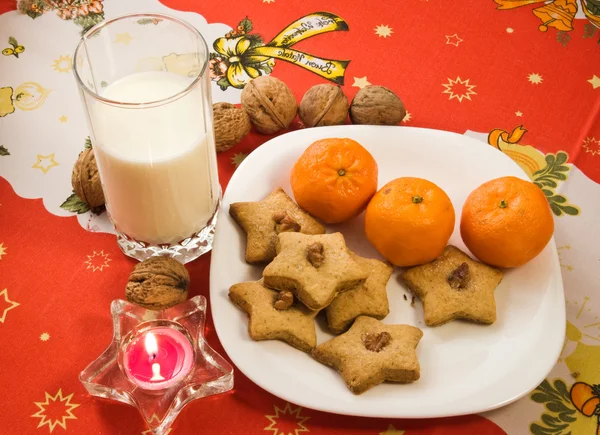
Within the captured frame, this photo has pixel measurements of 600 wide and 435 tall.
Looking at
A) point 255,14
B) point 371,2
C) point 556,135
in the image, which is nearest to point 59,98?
point 255,14

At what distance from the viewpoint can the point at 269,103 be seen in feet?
4.16

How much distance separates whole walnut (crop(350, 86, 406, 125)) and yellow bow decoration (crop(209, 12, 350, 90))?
148 millimetres

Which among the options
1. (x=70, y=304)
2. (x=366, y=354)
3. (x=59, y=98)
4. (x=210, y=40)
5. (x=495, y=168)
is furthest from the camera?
(x=210, y=40)

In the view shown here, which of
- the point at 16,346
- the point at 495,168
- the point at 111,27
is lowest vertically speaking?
the point at 16,346

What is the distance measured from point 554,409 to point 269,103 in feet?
2.33

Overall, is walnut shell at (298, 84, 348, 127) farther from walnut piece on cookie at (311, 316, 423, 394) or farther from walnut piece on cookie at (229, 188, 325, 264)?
walnut piece on cookie at (311, 316, 423, 394)

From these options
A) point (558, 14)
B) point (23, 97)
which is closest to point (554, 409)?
point (558, 14)

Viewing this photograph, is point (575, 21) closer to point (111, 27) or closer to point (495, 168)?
point (495, 168)

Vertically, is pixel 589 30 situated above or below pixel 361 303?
above

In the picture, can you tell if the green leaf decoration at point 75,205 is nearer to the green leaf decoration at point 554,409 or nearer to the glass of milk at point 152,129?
the glass of milk at point 152,129

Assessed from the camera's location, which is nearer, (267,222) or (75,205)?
(267,222)

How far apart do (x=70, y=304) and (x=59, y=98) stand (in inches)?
18.5

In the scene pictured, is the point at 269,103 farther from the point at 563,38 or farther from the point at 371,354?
the point at 563,38

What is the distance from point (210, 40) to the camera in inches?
57.3
